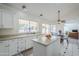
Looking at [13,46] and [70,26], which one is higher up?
[70,26]

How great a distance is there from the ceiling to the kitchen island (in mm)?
440

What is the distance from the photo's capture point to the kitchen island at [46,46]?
1.89 m

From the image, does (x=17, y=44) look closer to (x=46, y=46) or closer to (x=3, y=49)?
(x=3, y=49)

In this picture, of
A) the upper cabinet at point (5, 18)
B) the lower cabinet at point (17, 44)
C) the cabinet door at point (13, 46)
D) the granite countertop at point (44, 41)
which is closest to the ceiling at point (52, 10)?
the upper cabinet at point (5, 18)

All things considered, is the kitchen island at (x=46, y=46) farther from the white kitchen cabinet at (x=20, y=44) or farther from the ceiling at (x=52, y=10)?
the ceiling at (x=52, y=10)

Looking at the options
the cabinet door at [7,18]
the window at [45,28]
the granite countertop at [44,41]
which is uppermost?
the cabinet door at [7,18]

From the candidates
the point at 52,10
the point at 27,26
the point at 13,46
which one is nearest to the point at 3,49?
the point at 13,46

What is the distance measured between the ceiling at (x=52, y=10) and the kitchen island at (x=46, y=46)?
44 cm

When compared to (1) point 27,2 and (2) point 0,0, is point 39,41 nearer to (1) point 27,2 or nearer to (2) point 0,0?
(1) point 27,2

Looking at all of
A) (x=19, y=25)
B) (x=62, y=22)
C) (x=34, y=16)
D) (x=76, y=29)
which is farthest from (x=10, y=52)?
(x=76, y=29)

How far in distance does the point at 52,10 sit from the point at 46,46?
0.76 m

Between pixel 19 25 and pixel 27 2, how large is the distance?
0.48m

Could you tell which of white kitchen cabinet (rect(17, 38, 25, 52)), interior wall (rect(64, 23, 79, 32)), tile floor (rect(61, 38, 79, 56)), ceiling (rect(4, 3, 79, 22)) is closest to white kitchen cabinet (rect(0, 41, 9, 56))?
white kitchen cabinet (rect(17, 38, 25, 52))

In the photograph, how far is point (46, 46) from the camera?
202cm
